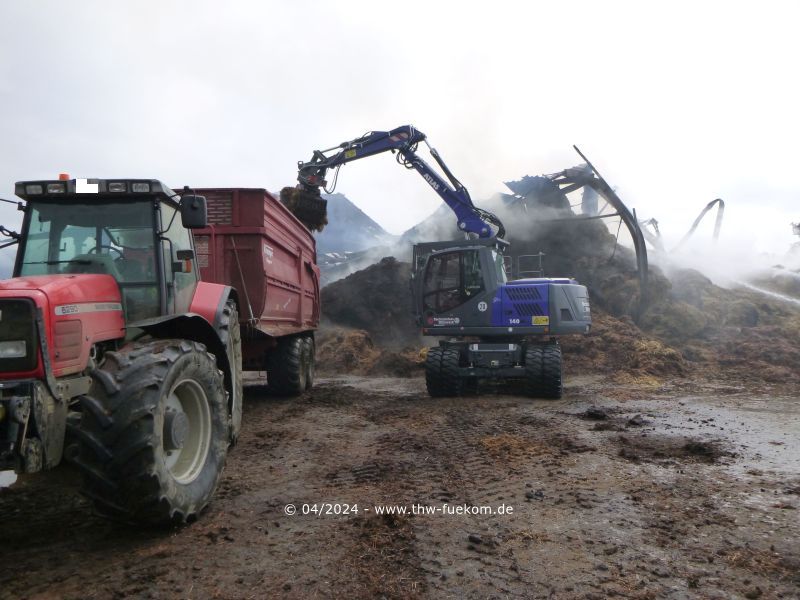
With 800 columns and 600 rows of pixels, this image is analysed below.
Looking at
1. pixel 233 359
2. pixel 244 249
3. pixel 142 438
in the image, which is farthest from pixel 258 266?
→ pixel 142 438

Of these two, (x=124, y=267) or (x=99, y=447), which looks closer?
(x=99, y=447)

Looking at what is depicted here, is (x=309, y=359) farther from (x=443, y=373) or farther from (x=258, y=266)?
(x=258, y=266)

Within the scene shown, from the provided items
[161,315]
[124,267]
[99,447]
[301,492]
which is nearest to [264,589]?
[99,447]

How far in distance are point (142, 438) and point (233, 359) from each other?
2.50 metres

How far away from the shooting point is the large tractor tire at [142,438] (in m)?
3.14

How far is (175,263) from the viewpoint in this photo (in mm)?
4785

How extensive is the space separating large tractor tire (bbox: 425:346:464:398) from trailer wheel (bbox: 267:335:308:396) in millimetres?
2129

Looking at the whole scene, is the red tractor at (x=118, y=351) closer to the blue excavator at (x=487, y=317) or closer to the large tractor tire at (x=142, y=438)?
the large tractor tire at (x=142, y=438)

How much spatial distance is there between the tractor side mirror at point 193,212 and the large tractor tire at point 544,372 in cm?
658

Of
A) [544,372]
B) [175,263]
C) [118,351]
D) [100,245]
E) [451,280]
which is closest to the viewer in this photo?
[118,351]

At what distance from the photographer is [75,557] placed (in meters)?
3.28

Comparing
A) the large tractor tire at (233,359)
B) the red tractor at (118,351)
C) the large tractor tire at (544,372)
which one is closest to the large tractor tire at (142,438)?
the red tractor at (118,351)

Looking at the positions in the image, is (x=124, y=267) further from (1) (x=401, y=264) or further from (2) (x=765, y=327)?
(2) (x=765, y=327)

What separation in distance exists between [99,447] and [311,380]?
7866mm
